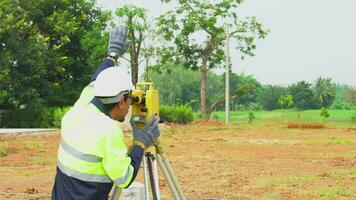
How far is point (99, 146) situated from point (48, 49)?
79.4ft

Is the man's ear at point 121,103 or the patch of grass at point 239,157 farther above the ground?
the man's ear at point 121,103

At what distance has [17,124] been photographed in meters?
24.7

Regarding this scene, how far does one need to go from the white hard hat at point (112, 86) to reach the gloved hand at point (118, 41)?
0.85 metres

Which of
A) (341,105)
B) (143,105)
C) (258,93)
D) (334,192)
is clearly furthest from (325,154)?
(258,93)

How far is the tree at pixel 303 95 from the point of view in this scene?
5461 cm

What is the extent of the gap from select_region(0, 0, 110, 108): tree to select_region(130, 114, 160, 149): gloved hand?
837 inches

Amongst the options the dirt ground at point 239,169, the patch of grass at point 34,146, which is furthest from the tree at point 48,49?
the dirt ground at point 239,169

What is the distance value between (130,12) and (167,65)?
14.9 feet

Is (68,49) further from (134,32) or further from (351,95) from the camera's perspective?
(351,95)

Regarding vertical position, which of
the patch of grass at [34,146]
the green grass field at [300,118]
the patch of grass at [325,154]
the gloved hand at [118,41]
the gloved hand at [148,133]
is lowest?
the patch of grass at [325,154]

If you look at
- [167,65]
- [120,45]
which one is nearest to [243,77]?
[167,65]

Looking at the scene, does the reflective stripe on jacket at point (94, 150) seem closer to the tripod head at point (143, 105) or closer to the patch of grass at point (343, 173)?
the tripod head at point (143, 105)

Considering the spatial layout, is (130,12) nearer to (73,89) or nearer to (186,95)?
(73,89)

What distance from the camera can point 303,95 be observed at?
55062 millimetres
